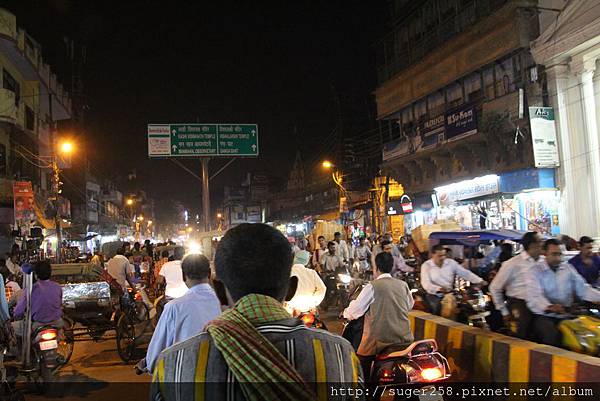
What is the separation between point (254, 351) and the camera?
5.62 feet

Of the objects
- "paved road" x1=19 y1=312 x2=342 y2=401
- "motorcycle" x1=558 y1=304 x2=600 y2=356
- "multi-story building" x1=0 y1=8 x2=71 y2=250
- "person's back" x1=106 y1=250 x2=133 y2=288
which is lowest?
"paved road" x1=19 y1=312 x2=342 y2=401

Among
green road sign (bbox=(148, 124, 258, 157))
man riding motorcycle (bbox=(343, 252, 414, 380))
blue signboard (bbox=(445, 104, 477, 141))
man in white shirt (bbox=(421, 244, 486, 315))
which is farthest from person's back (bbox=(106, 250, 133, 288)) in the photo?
blue signboard (bbox=(445, 104, 477, 141))

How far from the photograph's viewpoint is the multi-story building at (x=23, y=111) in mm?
24203

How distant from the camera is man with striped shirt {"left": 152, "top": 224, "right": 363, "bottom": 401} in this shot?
67.1 inches

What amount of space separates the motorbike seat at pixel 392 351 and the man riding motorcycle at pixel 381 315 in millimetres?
51

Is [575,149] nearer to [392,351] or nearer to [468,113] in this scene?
[468,113]

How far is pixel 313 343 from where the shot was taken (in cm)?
187

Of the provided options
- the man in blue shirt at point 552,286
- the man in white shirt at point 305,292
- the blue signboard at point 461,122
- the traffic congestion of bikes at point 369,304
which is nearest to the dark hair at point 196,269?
the traffic congestion of bikes at point 369,304

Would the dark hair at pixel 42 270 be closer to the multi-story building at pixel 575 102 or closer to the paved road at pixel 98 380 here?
the paved road at pixel 98 380

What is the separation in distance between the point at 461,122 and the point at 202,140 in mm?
10954

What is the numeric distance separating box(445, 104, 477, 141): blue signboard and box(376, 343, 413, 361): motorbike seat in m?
16.8

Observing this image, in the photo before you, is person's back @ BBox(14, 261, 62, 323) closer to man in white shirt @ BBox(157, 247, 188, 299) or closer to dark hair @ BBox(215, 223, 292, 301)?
man in white shirt @ BBox(157, 247, 188, 299)

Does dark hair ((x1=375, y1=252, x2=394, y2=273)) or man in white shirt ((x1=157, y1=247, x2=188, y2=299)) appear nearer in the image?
dark hair ((x1=375, y1=252, x2=394, y2=273))

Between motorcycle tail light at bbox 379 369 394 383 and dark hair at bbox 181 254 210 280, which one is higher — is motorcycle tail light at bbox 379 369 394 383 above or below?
below
